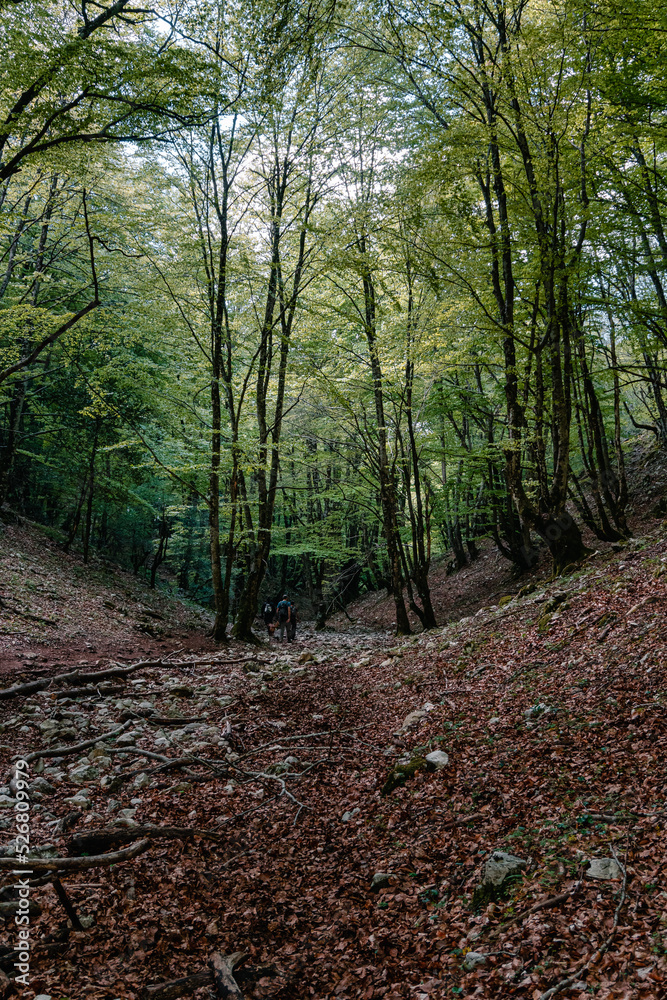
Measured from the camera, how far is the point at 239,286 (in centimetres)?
1434

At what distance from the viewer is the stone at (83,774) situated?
17.4 ft

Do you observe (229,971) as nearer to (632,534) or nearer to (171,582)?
(632,534)

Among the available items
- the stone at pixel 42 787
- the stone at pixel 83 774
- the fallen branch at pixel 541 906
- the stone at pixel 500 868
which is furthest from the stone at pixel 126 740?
the fallen branch at pixel 541 906

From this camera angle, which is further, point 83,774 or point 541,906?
point 83,774

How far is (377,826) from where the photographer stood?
4.54 m

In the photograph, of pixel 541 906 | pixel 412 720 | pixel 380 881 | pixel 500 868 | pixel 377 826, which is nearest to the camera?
pixel 541 906

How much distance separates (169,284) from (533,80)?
9220 mm

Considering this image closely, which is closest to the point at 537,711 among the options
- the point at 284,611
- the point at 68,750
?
the point at 68,750

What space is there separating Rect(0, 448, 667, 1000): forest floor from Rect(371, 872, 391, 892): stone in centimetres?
1

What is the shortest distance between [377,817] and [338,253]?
11.3 meters

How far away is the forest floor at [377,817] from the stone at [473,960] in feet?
0.10

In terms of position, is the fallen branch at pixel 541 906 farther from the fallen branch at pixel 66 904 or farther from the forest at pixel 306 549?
the fallen branch at pixel 66 904

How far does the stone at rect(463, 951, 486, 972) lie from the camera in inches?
111

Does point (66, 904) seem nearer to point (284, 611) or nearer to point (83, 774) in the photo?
point (83, 774)
